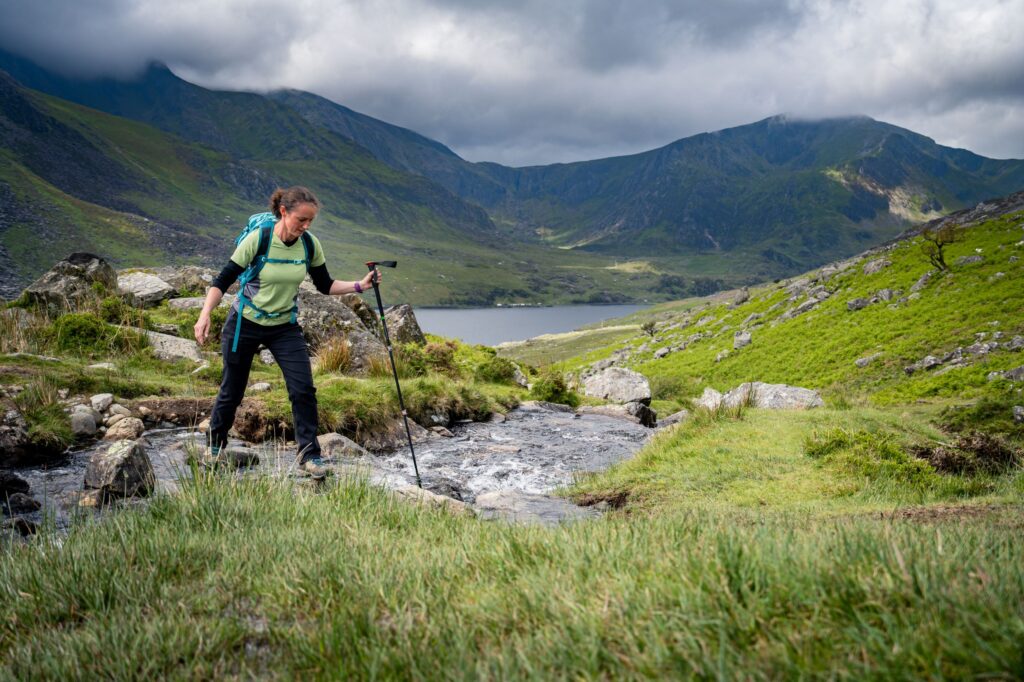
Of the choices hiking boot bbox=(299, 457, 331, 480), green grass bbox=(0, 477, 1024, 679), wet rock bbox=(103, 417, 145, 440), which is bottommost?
hiking boot bbox=(299, 457, 331, 480)

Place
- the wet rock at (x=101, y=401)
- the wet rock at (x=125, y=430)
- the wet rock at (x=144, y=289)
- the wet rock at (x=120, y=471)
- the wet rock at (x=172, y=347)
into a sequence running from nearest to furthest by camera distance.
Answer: the wet rock at (x=120, y=471)
the wet rock at (x=125, y=430)
the wet rock at (x=101, y=401)
the wet rock at (x=172, y=347)
the wet rock at (x=144, y=289)

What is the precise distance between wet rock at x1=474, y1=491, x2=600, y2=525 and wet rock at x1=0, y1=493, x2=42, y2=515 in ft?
19.9

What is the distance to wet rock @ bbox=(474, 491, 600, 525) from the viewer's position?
27.5ft

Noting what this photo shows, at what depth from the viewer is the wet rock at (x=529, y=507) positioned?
839cm

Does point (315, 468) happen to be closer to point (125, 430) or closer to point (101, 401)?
point (125, 430)

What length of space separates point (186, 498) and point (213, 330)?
15627 mm

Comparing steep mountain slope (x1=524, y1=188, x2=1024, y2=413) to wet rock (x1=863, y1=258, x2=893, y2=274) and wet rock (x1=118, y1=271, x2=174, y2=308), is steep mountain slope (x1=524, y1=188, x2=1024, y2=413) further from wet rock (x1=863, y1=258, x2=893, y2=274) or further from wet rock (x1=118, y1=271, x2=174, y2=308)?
wet rock (x1=118, y1=271, x2=174, y2=308)

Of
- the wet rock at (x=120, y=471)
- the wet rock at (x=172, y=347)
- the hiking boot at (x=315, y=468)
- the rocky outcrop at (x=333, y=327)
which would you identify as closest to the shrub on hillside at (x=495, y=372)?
the rocky outcrop at (x=333, y=327)

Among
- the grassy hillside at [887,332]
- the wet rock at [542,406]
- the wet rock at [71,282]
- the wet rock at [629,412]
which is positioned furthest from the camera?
the grassy hillside at [887,332]

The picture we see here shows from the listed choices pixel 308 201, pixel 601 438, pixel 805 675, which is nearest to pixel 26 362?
pixel 308 201

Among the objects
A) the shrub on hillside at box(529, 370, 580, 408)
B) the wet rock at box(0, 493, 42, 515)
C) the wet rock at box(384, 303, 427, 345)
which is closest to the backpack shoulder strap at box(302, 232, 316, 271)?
the wet rock at box(0, 493, 42, 515)

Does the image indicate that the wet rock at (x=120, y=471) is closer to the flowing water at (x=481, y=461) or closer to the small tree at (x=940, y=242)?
the flowing water at (x=481, y=461)

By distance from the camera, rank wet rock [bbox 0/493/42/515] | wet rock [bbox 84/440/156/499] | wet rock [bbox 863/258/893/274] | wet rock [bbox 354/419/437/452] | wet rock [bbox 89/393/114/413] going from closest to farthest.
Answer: wet rock [bbox 84/440/156/499] < wet rock [bbox 0/493/42/515] < wet rock [bbox 89/393/114/413] < wet rock [bbox 354/419/437/452] < wet rock [bbox 863/258/893/274]

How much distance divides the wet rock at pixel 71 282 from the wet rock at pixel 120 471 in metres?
15.4
